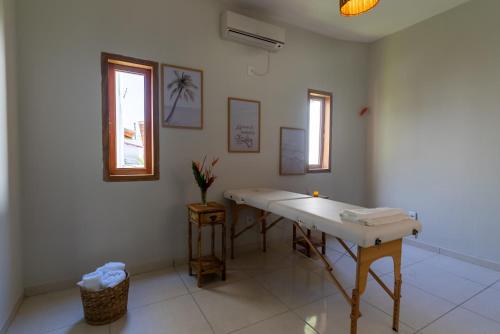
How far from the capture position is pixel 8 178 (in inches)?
67.7

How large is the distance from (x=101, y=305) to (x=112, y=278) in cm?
18

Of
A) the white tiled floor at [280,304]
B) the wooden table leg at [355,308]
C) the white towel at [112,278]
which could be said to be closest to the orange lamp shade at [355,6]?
the wooden table leg at [355,308]

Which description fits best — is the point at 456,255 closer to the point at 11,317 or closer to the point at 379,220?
the point at 379,220

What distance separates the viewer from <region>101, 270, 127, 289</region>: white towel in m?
1.74

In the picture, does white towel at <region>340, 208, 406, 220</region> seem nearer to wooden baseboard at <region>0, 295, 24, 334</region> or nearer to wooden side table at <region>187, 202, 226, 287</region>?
wooden side table at <region>187, 202, 226, 287</region>

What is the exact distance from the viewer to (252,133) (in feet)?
9.82

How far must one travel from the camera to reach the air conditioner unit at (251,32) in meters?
2.65

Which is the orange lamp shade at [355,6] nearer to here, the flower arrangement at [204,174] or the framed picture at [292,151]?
the framed picture at [292,151]

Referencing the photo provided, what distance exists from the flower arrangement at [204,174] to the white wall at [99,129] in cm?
11

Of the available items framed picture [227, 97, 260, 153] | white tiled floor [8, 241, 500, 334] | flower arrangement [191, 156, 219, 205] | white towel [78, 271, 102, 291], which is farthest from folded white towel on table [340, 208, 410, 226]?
white towel [78, 271, 102, 291]

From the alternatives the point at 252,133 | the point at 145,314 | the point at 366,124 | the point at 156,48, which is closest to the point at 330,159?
the point at 366,124

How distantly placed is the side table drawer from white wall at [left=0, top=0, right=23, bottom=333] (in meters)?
1.33

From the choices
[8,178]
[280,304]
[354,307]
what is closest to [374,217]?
[354,307]

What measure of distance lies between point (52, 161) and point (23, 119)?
14.8 inches
